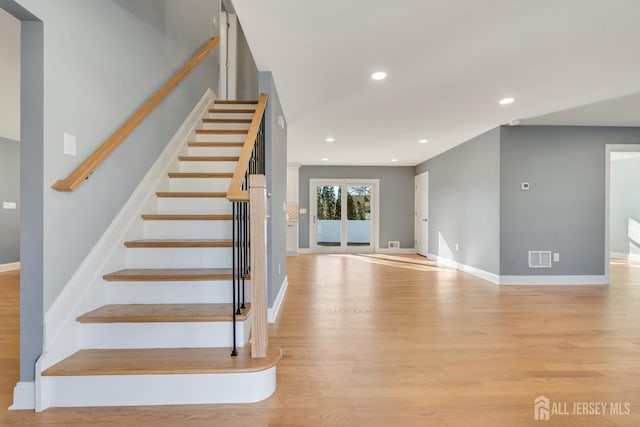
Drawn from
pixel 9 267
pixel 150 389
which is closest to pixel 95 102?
pixel 150 389

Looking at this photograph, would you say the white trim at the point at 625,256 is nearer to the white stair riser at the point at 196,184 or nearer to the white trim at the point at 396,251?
the white trim at the point at 396,251

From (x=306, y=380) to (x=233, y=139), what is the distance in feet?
8.62

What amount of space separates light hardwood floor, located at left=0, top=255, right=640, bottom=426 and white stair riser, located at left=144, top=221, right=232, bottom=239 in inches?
37.9

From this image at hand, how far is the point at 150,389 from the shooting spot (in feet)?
5.16

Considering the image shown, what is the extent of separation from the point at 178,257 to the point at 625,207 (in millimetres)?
9585

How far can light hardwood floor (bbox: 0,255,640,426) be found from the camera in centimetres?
153

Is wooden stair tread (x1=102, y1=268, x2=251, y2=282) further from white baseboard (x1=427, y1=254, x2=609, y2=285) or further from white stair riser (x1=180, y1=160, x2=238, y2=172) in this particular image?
white baseboard (x1=427, y1=254, x2=609, y2=285)

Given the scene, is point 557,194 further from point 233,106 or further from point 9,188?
point 9,188

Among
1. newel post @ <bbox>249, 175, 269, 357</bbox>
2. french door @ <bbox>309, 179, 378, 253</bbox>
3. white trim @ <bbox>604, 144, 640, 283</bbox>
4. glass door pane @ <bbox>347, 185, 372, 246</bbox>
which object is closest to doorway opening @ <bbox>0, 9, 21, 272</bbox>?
newel post @ <bbox>249, 175, 269, 357</bbox>

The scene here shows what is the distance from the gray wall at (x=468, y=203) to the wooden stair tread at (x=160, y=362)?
4.03m

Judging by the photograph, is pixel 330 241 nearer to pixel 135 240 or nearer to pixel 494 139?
pixel 494 139

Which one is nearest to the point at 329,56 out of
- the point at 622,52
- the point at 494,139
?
the point at 622,52

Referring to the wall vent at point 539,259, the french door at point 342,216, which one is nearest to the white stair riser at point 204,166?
the wall vent at point 539,259

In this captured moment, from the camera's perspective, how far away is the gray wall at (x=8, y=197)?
5.14 metres
